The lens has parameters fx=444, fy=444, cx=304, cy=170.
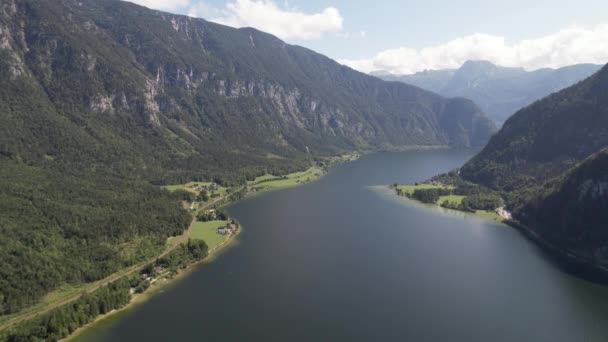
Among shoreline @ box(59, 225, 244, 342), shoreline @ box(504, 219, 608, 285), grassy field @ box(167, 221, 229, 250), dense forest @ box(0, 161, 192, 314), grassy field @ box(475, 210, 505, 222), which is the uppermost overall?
dense forest @ box(0, 161, 192, 314)

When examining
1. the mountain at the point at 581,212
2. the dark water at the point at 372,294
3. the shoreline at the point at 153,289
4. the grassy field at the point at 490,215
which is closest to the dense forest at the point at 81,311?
the shoreline at the point at 153,289

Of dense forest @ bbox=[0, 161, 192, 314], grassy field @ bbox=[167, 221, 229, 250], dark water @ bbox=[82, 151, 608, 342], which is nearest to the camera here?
dark water @ bbox=[82, 151, 608, 342]

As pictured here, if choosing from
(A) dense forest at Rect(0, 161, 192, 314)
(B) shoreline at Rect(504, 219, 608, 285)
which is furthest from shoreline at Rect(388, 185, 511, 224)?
(A) dense forest at Rect(0, 161, 192, 314)

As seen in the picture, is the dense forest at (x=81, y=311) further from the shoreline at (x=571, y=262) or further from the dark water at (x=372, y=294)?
the shoreline at (x=571, y=262)

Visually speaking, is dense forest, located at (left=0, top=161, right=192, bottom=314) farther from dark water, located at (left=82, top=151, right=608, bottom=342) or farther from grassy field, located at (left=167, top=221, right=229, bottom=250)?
dark water, located at (left=82, top=151, right=608, bottom=342)

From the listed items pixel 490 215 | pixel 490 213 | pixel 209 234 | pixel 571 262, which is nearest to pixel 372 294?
pixel 209 234

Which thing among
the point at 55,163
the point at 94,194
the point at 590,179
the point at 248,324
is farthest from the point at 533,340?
the point at 55,163

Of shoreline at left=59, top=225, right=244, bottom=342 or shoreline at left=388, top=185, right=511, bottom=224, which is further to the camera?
shoreline at left=388, top=185, right=511, bottom=224
